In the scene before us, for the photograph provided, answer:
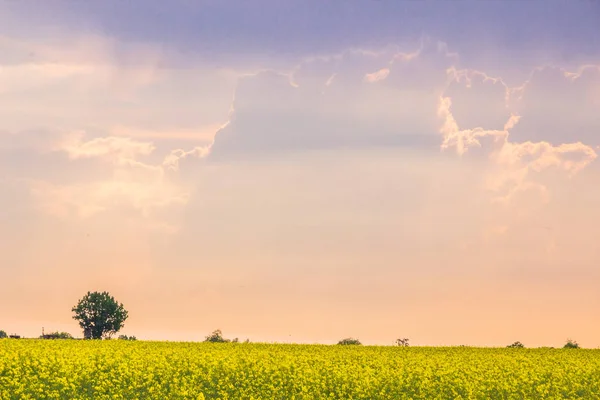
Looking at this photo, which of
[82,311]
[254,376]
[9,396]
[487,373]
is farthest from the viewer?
[82,311]

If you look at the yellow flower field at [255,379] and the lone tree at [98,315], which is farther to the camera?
the lone tree at [98,315]

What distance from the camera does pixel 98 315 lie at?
11250cm

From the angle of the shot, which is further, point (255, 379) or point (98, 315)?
point (98, 315)

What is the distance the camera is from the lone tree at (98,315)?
112 meters

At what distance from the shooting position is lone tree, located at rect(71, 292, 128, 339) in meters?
112

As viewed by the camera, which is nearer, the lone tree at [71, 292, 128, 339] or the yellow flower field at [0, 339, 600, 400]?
the yellow flower field at [0, 339, 600, 400]

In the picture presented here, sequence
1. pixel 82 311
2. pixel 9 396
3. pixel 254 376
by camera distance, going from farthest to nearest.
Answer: pixel 82 311 < pixel 254 376 < pixel 9 396

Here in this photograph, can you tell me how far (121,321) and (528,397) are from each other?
85790 mm

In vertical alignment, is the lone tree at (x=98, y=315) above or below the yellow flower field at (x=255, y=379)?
above

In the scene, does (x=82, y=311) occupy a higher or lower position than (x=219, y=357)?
higher

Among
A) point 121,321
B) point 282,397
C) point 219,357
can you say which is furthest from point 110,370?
point 121,321

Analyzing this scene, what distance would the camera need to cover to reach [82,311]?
369 ft

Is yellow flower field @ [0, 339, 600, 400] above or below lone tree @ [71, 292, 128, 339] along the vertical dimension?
below

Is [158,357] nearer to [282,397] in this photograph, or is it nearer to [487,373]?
[282,397]
